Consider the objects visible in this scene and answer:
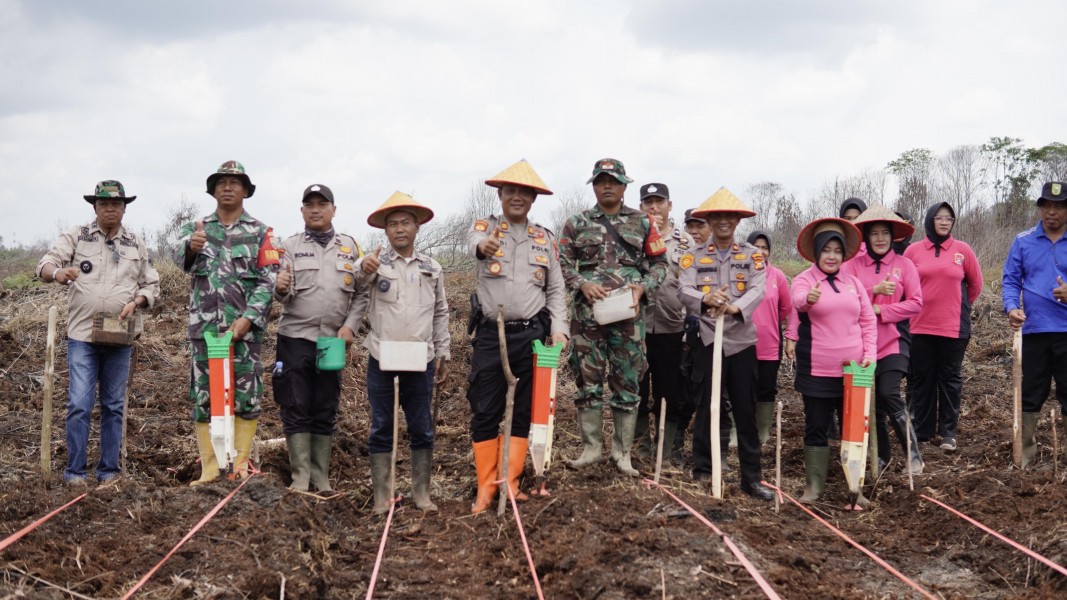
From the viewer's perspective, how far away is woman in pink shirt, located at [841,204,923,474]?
263 inches

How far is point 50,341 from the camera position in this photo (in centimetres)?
626

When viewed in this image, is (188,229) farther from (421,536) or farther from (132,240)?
(421,536)

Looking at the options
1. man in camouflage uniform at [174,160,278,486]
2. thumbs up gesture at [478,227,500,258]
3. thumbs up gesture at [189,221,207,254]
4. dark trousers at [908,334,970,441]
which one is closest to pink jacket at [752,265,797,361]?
dark trousers at [908,334,970,441]

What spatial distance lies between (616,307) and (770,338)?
1811 millimetres

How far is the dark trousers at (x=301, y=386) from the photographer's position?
6.27 metres

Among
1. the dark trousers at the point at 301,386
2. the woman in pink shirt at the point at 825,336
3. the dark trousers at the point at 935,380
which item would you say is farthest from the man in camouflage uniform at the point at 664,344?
the dark trousers at the point at 301,386

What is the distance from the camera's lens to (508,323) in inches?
237

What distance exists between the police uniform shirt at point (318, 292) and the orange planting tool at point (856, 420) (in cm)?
333

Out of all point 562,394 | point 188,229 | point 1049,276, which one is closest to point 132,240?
point 188,229


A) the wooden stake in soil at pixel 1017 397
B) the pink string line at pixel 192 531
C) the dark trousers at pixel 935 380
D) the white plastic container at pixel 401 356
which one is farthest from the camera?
the dark trousers at pixel 935 380

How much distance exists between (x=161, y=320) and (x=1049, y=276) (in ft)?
34.9

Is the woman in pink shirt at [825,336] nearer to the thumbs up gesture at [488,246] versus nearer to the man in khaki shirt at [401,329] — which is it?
the thumbs up gesture at [488,246]

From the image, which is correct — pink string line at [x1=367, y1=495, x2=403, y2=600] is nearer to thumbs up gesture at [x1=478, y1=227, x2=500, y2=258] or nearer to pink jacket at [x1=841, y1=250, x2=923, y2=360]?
thumbs up gesture at [x1=478, y1=227, x2=500, y2=258]

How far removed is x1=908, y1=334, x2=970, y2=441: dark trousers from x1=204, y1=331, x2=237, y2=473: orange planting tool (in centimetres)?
572
